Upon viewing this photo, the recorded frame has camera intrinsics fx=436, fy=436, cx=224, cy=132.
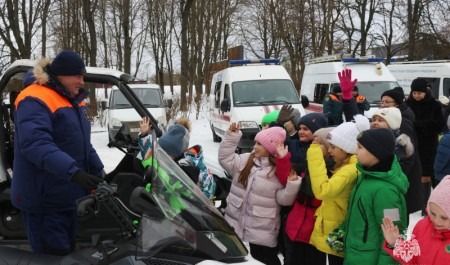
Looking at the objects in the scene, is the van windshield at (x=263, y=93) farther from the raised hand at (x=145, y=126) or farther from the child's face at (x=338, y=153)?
the child's face at (x=338, y=153)

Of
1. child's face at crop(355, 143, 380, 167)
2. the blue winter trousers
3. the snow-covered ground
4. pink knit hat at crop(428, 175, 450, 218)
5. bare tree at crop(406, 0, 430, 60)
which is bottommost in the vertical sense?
the snow-covered ground

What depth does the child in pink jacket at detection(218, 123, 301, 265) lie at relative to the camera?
347 cm

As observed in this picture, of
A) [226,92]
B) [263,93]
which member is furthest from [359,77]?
[226,92]

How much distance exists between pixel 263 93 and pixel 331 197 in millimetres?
8179

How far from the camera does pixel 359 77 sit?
11.8 m

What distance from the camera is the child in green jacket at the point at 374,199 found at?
Result: 2.69 m

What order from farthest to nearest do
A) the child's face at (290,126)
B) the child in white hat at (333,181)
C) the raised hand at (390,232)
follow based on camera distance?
1. the child's face at (290,126)
2. the child in white hat at (333,181)
3. the raised hand at (390,232)

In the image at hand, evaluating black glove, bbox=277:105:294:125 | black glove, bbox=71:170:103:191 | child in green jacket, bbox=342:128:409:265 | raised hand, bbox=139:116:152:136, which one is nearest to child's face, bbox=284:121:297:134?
black glove, bbox=277:105:294:125

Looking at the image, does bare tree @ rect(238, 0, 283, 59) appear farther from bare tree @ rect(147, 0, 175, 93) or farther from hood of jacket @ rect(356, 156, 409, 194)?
hood of jacket @ rect(356, 156, 409, 194)

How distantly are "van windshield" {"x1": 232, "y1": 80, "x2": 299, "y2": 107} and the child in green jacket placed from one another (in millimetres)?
7935

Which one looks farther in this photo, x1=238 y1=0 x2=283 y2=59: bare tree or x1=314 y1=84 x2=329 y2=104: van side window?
x1=238 y1=0 x2=283 y2=59: bare tree

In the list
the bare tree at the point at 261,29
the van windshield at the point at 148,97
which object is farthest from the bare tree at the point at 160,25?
the van windshield at the point at 148,97

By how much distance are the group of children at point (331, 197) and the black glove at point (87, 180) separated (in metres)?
1.47

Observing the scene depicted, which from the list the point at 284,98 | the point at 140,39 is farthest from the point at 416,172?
the point at 140,39
